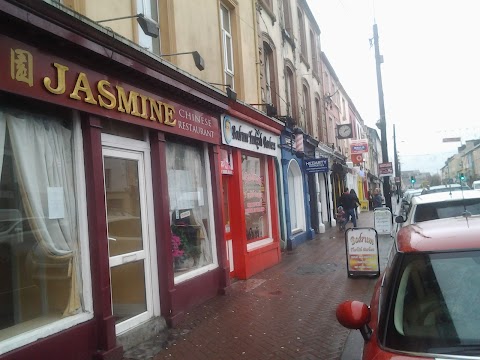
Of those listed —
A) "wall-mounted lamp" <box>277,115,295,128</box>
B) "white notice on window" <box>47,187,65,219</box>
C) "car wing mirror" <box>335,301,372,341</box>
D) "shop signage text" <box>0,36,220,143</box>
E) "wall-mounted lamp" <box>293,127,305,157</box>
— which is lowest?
"car wing mirror" <box>335,301,372,341</box>

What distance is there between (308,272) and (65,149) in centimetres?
636

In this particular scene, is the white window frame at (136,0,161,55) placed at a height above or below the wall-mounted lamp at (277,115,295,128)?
above

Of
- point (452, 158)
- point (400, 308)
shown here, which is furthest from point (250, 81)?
point (452, 158)

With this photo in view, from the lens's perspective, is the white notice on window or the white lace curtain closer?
the white lace curtain

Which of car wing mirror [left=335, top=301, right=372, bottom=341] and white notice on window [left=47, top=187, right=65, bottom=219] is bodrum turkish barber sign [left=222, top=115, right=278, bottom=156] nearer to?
white notice on window [left=47, top=187, right=65, bottom=219]

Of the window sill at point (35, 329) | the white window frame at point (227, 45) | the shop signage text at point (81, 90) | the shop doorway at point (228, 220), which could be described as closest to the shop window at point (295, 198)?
the white window frame at point (227, 45)

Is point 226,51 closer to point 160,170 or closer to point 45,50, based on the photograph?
point 160,170

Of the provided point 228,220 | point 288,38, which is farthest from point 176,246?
point 288,38

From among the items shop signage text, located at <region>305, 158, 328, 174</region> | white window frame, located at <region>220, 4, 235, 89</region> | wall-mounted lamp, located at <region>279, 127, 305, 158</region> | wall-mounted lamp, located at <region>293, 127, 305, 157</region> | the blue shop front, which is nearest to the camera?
white window frame, located at <region>220, 4, 235, 89</region>

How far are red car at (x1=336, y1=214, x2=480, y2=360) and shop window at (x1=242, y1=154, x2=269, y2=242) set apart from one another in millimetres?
7140

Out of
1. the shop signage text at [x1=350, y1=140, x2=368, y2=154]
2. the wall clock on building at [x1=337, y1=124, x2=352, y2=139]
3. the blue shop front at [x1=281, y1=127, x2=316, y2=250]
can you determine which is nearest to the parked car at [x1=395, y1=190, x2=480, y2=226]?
the blue shop front at [x1=281, y1=127, x2=316, y2=250]

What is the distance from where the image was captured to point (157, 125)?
6277mm

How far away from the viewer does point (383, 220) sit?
14.7m

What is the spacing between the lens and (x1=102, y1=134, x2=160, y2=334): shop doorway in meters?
5.61
